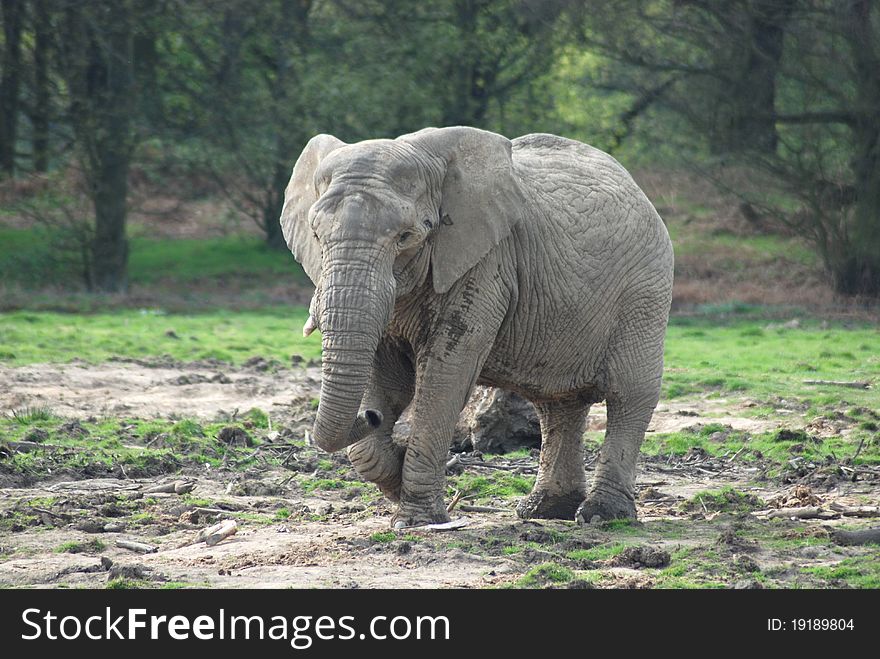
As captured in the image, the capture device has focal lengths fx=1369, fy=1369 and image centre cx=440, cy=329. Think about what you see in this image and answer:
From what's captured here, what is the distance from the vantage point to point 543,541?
28.2 ft

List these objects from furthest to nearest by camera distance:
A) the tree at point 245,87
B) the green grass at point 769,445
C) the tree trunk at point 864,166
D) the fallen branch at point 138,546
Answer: the tree at point 245,87
the tree trunk at point 864,166
the green grass at point 769,445
the fallen branch at point 138,546

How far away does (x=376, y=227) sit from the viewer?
26.7ft

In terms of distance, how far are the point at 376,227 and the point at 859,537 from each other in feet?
11.4

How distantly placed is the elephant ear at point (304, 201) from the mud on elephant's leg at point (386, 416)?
865 millimetres

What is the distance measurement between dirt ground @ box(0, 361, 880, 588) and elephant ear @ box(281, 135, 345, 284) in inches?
72.0

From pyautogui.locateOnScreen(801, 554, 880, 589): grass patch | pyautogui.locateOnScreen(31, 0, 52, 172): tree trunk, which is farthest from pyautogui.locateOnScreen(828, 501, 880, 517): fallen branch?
pyautogui.locateOnScreen(31, 0, 52, 172): tree trunk

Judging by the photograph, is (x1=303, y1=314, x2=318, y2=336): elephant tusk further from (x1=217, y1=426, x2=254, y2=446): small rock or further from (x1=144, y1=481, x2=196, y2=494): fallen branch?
(x1=217, y1=426, x2=254, y2=446): small rock

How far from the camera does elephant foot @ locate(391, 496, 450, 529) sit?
29.2 feet

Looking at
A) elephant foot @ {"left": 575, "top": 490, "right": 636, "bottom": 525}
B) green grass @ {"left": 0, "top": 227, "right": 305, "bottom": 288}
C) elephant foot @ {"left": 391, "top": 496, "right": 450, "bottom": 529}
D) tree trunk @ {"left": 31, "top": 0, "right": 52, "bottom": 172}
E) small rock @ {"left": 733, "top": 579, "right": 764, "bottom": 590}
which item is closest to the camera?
small rock @ {"left": 733, "top": 579, "right": 764, "bottom": 590}

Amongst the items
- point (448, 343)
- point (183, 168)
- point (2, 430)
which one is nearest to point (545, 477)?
point (448, 343)

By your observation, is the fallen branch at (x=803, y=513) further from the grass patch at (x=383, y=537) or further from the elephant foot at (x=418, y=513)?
the grass patch at (x=383, y=537)

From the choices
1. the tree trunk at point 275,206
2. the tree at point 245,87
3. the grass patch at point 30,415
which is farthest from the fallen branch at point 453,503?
the tree trunk at point 275,206

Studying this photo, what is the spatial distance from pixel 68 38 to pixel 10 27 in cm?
105

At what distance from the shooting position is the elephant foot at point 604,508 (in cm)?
952
